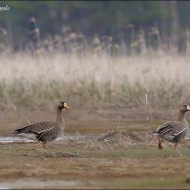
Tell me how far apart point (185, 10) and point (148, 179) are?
40588mm

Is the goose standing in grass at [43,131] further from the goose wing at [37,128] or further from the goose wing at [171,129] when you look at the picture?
the goose wing at [171,129]

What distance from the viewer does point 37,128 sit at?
13.6 m

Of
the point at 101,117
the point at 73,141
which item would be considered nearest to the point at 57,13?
the point at 101,117

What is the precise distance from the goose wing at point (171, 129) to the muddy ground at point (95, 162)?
0.29 metres

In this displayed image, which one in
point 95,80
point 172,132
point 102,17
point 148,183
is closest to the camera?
point 148,183

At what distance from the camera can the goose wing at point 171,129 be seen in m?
13.4

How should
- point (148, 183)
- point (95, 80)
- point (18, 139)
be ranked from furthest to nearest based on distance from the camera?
point (95, 80) → point (18, 139) → point (148, 183)

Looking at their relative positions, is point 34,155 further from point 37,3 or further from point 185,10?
point 185,10

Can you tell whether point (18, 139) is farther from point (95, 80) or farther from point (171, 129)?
point (95, 80)

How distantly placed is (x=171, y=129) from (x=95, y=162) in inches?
76.7

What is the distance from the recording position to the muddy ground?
34.5ft

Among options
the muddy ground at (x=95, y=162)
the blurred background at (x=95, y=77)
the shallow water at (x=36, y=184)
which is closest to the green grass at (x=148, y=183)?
the muddy ground at (x=95, y=162)

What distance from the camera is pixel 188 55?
2456 cm

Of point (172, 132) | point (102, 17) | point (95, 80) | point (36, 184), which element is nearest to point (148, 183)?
point (36, 184)
